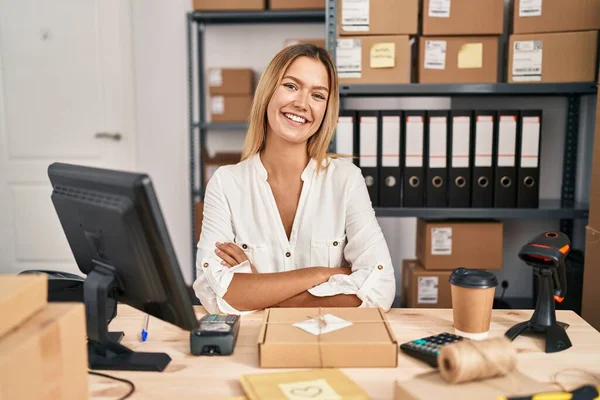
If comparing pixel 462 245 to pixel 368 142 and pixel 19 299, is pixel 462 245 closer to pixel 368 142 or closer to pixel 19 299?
pixel 368 142

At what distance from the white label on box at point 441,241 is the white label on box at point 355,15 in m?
0.86

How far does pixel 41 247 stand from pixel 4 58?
1.16 m

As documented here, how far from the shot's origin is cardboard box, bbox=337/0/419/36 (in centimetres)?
206

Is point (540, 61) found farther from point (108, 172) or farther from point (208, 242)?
point (108, 172)

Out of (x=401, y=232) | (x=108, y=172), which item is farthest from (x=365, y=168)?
(x=108, y=172)

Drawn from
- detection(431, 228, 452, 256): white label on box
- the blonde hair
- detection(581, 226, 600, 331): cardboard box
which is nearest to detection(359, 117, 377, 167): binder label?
detection(431, 228, 452, 256): white label on box

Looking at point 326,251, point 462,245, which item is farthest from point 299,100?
point 462,245

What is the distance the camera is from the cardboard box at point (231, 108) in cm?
275

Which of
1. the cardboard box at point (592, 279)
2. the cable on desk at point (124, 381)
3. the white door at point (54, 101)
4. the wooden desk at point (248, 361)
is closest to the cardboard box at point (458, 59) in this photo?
the cardboard box at point (592, 279)

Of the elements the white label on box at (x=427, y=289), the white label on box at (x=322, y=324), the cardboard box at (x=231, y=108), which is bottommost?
the white label on box at (x=427, y=289)

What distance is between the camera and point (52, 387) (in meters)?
0.63

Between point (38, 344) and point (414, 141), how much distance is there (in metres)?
1.75

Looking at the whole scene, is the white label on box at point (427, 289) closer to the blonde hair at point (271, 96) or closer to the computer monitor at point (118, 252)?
the blonde hair at point (271, 96)

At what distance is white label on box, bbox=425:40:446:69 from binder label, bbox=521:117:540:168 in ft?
1.33
